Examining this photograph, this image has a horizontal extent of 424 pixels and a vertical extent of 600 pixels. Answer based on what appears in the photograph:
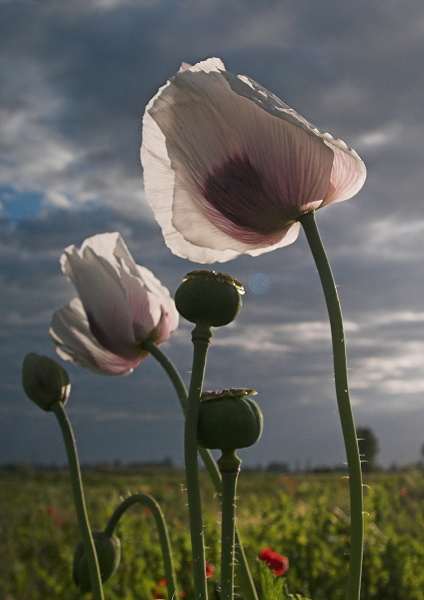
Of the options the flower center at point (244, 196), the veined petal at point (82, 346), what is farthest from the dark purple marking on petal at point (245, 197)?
the veined petal at point (82, 346)

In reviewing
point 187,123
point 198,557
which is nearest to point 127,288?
point 187,123

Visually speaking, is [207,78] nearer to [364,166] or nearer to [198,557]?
[364,166]

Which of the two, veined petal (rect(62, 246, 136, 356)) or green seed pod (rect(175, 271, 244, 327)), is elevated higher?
veined petal (rect(62, 246, 136, 356))

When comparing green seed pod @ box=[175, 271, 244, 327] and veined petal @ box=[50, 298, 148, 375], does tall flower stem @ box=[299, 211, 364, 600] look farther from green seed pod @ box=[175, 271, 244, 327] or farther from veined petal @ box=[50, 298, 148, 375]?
veined petal @ box=[50, 298, 148, 375]

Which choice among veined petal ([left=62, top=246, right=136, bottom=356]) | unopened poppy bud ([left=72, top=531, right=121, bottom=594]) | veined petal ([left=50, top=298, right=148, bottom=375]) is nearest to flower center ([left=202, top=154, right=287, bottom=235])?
veined petal ([left=62, top=246, right=136, bottom=356])

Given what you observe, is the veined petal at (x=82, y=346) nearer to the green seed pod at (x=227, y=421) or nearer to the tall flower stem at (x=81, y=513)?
the tall flower stem at (x=81, y=513)

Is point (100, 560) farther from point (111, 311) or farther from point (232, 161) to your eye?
point (232, 161)
